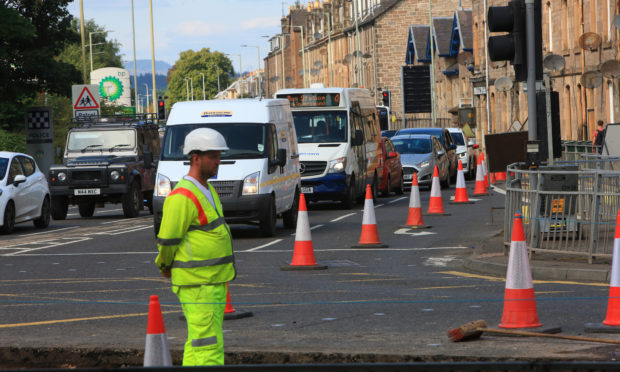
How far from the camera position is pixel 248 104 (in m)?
20.7

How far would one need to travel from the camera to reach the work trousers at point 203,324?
6.09 meters

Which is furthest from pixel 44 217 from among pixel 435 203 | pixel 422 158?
pixel 422 158

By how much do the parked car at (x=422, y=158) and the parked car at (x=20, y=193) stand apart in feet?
46.4

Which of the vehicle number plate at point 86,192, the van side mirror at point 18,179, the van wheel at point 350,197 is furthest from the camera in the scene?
the vehicle number plate at point 86,192

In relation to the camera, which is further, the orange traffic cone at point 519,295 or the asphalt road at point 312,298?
the orange traffic cone at point 519,295

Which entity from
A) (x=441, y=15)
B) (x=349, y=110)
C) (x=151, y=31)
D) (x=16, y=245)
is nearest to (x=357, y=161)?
(x=349, y=110)

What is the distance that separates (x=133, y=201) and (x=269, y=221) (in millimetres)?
8537

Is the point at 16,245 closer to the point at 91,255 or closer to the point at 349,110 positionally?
the point at 91,255

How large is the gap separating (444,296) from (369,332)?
8.47 ft

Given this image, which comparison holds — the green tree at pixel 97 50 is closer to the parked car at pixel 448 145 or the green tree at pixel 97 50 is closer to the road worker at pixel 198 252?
the parked car at pixel 448 145

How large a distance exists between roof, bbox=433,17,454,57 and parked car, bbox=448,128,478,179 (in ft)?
120

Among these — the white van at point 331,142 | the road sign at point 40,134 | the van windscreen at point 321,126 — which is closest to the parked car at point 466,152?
the road sign at point 40,134

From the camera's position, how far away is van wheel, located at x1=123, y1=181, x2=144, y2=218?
26984mm

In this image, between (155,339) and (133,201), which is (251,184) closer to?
(133,201)
